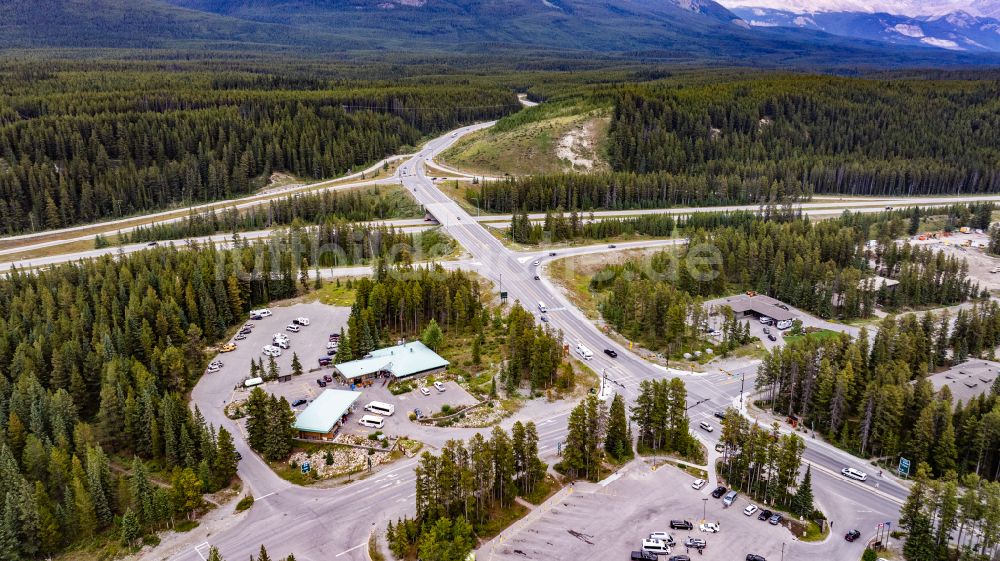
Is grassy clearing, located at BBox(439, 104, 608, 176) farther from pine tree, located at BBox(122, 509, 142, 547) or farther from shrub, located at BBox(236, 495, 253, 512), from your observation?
pine tree, located at BBox(122, 509, 142, 547)

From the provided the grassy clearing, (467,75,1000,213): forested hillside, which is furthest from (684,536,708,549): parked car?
the grassy clearing

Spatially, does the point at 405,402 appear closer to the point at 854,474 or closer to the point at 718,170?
the point at 854,474

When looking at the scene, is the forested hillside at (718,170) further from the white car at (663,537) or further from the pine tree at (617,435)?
the white car at (663,537)

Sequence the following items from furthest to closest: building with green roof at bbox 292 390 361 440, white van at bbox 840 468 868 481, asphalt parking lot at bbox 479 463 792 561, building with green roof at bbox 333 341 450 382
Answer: building with green roof at bbox 333 341 450 382 → building with green roof at bbox 292 390 361 440 → white van at bbox 840 468 868 481 → asphalt parking lot at bbox 479 463 792 561

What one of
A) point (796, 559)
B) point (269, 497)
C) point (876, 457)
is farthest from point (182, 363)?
point (876, 457)

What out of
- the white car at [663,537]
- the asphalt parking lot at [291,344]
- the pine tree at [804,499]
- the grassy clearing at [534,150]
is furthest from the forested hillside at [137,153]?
the pine tree at [804,499]

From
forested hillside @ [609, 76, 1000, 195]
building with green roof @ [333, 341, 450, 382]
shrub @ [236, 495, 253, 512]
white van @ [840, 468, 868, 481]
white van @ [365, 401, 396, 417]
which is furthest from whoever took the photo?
forested hillside @ [609, 76, 1000, 195]

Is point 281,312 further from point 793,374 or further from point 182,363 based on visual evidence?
point 793,374
